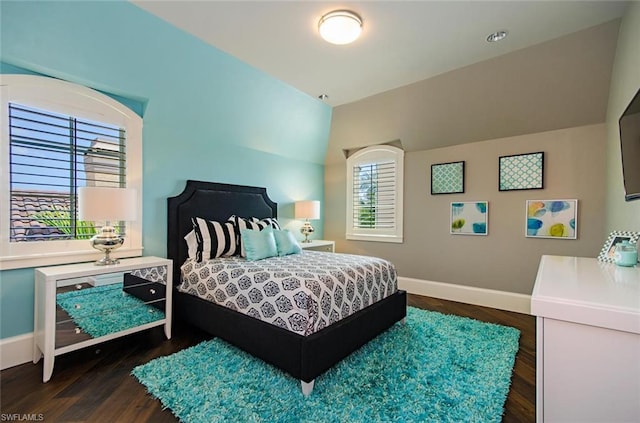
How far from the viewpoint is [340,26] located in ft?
7.51

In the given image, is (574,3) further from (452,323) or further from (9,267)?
(9,267)

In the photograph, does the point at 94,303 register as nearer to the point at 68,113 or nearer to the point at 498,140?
the point at 68,113

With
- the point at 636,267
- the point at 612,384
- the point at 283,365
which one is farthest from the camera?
the point at 283,365

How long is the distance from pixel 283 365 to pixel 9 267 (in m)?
2.14

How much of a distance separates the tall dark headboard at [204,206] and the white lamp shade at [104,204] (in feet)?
2.41

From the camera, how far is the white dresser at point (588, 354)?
93 centimetres

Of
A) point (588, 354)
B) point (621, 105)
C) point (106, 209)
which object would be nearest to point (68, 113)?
point (106, 209)

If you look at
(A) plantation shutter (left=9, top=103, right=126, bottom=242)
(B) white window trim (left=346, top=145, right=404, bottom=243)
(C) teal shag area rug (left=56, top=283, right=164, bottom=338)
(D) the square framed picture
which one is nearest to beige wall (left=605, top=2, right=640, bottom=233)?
(D) the square framed picture

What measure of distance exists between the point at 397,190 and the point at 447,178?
74 cm

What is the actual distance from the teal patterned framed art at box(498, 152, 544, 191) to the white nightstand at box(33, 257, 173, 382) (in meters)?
3.83

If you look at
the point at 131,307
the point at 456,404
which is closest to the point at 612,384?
the point at 456,404

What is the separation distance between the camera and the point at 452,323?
2.98 meters

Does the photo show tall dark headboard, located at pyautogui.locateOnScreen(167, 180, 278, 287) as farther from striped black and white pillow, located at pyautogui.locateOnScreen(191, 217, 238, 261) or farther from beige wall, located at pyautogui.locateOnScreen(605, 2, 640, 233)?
beige wall, located at pyautogui.locateOnScreen(605, 2, 640, 233)

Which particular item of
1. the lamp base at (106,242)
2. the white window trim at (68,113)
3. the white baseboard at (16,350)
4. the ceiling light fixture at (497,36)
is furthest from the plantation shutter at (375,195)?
the white baseboard at (16,350)
